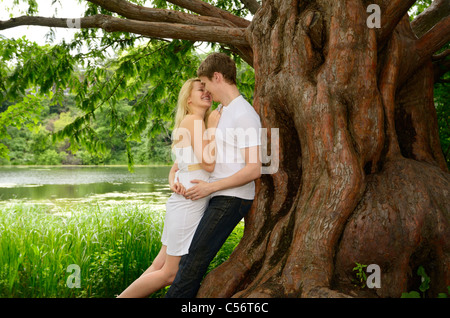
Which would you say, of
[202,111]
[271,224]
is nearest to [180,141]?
[202,111]

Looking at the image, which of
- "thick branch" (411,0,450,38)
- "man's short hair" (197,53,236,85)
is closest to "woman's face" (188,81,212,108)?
"man's short hair" (197,53,236,85)

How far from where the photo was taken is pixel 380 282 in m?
2.97

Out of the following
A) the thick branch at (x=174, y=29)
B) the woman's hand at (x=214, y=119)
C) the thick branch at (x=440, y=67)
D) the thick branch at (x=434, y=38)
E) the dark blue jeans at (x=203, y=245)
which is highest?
the thick branch at (x=174, y=29)

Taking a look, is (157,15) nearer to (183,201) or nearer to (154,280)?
(183,201)

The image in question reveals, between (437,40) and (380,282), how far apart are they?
2.44 meters

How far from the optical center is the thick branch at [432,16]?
4.80 meters

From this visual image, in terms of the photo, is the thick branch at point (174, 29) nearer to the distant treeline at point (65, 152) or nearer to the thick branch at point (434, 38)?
the thick branch at point (434, 38)

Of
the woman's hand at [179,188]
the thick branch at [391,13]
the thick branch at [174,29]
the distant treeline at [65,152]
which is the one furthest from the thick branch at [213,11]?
the distant treeline at [65,152]

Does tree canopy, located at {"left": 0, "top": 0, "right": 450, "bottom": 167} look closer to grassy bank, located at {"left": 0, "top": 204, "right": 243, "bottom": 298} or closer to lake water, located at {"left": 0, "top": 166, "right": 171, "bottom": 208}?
grassy bank, located at {"left": 0, "top": 204, "right": 243, "bottom": 298}

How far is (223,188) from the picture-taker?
296cm

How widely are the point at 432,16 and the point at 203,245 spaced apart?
3.99 m

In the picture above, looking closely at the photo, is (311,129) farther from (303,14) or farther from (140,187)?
(140,187)

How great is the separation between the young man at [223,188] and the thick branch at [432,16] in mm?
2975

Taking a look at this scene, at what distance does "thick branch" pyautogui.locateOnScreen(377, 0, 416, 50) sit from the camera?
3410 millimetres
